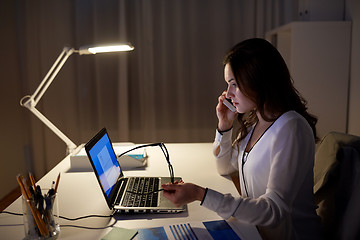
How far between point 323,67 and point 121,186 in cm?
197

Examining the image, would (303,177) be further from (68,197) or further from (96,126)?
(96,126)

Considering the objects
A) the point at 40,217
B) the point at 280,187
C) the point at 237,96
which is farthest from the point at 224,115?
the point at 40,217

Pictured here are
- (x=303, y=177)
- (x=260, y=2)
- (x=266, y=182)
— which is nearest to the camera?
(x=303, y=177)

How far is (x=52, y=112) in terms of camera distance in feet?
11.0

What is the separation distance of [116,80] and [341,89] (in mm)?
1912

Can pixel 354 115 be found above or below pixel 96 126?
above

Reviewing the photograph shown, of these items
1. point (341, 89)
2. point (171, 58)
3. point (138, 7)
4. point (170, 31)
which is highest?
point (138, 7)

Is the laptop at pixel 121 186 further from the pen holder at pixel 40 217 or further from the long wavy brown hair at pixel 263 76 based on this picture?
the long wavy brown hair at pixel 263 76

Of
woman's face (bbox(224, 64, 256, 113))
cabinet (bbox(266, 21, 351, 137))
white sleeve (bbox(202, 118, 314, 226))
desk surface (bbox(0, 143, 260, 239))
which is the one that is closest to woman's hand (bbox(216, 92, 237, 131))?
desk surface (bbox(0, 143, 260, 239))

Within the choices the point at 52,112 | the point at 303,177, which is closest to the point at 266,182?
the point at 303,177

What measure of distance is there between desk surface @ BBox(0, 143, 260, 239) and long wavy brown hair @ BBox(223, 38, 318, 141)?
38cm

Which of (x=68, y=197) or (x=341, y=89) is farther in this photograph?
(x=341, y=89)

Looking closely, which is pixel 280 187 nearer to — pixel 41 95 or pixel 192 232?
pixel 192 232

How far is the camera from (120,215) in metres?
1.12
